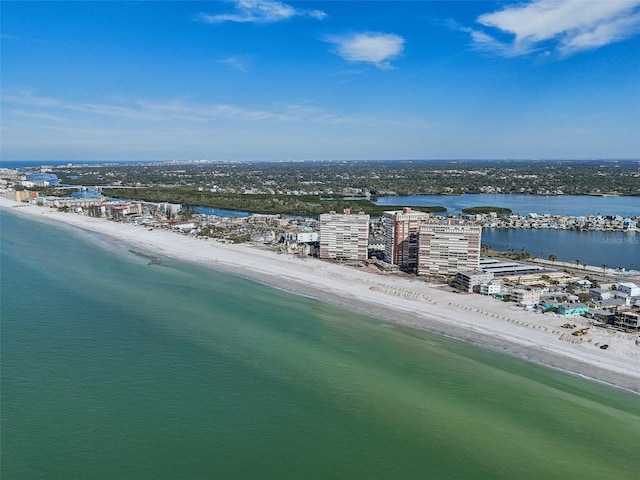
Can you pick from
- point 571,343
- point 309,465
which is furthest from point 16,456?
point 571,343

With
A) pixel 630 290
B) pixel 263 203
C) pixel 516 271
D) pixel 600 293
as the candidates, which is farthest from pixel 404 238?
pixel 263 203

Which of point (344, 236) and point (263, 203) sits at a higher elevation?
point (263, 203)

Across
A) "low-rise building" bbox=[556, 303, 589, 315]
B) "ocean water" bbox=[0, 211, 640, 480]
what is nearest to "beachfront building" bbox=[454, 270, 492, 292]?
"low-rise building" bbox=[556, 303, 589, 315]

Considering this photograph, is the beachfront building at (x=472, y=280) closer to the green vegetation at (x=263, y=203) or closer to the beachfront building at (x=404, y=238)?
the beachfront building at (x=404, y=238)

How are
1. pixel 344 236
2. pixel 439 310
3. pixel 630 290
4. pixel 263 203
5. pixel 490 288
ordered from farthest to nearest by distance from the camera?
1. pixel 263 203
2. pixel 344 236
3. pixel 490 288
4. pixel 630 290
5. pixel 439 310

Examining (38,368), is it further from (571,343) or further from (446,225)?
(446,225)

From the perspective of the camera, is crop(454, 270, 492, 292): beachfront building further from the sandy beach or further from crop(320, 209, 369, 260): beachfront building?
crop(320, 209, 369, 260): beachfront building

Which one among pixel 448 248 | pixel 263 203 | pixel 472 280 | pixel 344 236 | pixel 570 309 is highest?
pixel 263 203

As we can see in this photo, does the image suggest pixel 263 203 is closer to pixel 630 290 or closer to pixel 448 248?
pixel 448 248
